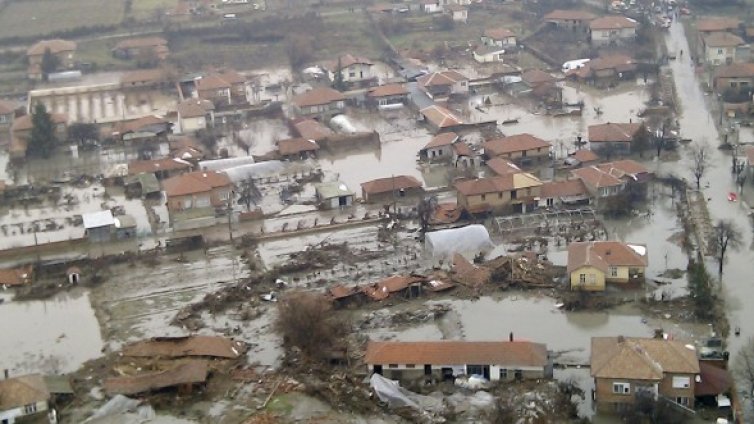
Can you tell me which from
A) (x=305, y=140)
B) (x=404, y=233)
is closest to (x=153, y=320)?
(x=404, y=233)

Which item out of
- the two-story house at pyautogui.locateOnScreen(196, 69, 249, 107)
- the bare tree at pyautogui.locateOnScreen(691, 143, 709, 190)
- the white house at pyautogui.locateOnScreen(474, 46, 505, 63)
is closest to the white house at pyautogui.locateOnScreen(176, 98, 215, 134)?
the two-story house at pyautogui.locateOnScreen(196, 69, 249, 107)

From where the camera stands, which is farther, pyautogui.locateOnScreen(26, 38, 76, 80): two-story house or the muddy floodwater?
pyautogui.locateOnScreen(26, 38, 76, 80): two-story house

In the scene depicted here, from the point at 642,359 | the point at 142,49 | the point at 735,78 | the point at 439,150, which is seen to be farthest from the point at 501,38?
the point at 642,359

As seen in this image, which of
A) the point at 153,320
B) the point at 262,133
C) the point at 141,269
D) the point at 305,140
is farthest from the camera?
the point at 262,133

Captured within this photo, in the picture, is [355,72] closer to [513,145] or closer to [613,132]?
[513,145]

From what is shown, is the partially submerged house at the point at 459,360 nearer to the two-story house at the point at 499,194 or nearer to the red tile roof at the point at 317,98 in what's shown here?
the two-story house at the point at 499,194

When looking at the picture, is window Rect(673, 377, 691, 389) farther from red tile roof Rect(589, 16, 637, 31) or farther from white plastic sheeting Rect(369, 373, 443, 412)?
red tile roof Rect(589, 16, 637, 31)

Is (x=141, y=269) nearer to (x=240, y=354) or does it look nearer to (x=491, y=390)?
(x=240, y=354)
